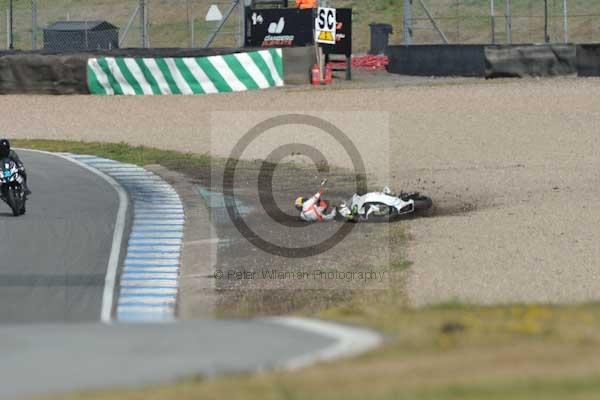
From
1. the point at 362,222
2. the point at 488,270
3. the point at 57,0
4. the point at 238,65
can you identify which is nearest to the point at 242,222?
the point at 362,222

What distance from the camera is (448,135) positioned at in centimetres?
2681

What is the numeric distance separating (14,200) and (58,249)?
2.39m

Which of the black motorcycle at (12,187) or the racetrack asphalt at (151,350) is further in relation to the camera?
the black motorcycle at (12,187)

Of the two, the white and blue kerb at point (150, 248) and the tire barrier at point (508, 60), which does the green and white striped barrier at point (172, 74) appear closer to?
the tire barrier at point (508, 60)

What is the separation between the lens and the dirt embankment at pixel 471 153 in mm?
14438

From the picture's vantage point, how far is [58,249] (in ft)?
50.2

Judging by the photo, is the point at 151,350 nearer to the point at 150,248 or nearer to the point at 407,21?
the point at 150,248

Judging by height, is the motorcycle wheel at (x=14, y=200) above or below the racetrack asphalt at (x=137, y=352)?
above

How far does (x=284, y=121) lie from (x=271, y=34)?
28.1 feet

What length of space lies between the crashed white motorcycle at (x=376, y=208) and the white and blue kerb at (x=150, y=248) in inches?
95.4

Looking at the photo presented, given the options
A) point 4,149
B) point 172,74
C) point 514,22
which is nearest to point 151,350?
point 4,149

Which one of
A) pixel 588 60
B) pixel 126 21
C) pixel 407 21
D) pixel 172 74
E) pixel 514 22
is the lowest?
pixel 172 74

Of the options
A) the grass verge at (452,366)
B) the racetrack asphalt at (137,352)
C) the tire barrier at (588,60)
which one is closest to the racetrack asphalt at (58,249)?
the racetrack asphalt at (137,352)

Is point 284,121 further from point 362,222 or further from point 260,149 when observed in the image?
point 362,222
